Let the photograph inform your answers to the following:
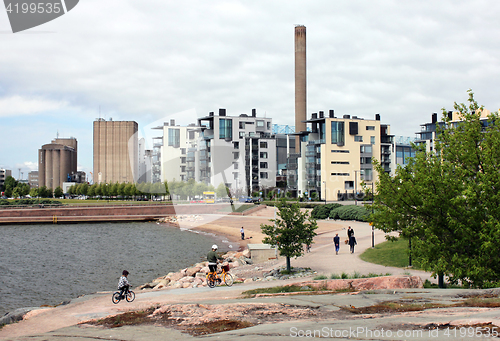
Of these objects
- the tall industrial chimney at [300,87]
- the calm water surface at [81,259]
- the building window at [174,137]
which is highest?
the tall industrial chimney at [300,87]

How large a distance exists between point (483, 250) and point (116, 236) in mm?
59617

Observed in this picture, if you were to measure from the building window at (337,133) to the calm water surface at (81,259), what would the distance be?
180 feet

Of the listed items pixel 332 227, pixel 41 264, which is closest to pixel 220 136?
pixel 332 227

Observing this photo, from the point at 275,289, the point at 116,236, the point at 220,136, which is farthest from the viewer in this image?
the point at 220,136

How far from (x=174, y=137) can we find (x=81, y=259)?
10897 cm

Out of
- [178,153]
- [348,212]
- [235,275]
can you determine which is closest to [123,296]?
[235,275]

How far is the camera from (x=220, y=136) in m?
139

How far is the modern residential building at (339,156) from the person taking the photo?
11088 cm

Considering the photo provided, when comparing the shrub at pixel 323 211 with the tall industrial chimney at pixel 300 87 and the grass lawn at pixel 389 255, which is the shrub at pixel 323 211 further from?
the tall industrial chimney at pixel 300 87

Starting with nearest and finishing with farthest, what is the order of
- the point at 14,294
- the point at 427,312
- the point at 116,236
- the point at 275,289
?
the point at 427,312
the point at 275,289
the point at 14,294
the point at 116,236

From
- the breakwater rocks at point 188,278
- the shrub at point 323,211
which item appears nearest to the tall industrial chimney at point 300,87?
the shrub at point 323,211

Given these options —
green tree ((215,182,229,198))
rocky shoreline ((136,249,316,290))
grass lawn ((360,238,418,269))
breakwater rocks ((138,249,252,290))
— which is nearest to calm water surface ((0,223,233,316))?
breakwater rocks ((138,249,252,290))

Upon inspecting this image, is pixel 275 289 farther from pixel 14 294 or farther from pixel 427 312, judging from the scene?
pixel 14 294

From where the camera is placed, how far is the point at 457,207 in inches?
736
